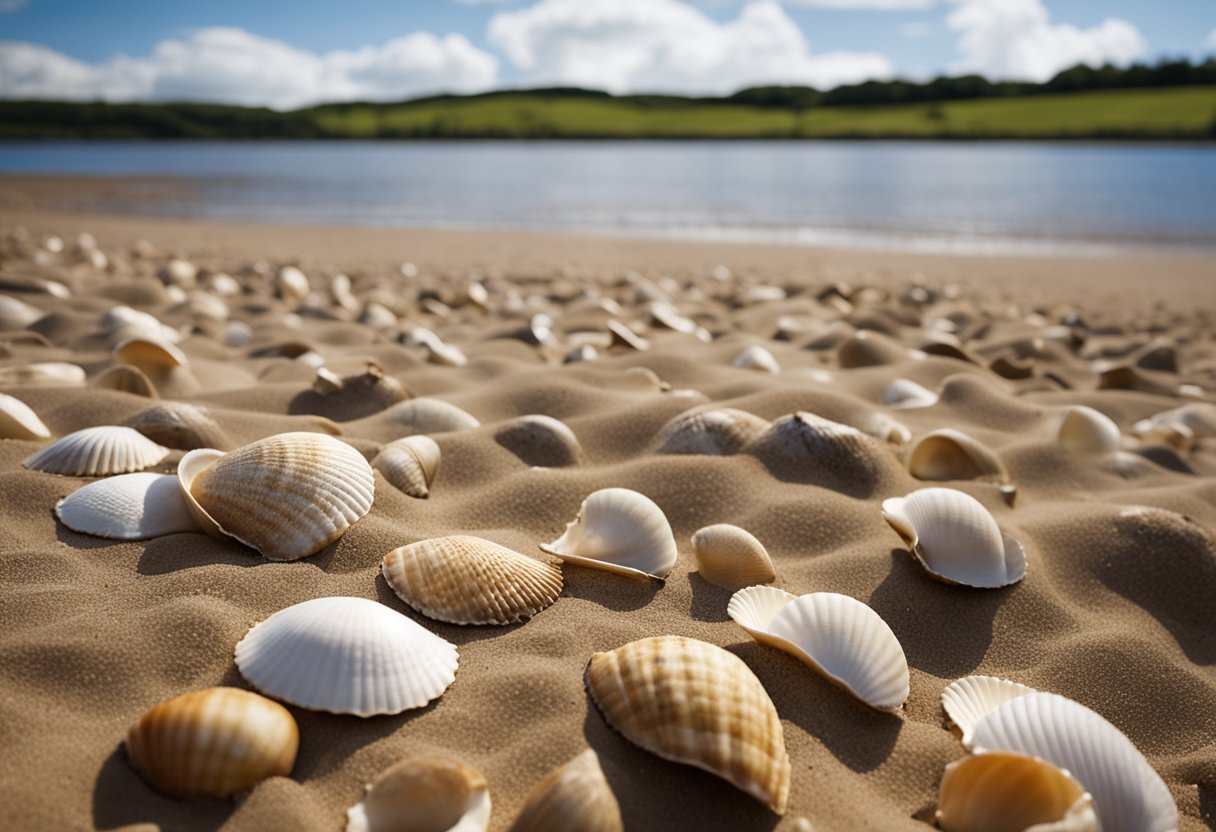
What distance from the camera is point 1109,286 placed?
855cm

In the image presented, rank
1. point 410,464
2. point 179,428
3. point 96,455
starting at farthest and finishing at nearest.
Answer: point 179,428 < point 410,464 < point 96,455

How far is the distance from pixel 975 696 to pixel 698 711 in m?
0.65

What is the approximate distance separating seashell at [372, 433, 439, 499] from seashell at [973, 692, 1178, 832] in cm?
156

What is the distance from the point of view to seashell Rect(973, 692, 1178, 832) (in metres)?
1.30

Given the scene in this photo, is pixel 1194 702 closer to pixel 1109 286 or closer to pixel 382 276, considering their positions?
pixel 382 276

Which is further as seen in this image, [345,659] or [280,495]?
[280,495]

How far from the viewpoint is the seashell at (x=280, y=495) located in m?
1.86

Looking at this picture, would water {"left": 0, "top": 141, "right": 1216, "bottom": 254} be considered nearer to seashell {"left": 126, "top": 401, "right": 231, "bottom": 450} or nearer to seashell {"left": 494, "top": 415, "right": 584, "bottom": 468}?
seashell {"left": 494, "top": 415, "right": 584, "bottom": 468}

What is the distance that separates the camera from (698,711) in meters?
1.34

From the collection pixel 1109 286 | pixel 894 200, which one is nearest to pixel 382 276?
pixel 1109 286

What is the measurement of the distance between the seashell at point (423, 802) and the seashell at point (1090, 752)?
891 millimetres

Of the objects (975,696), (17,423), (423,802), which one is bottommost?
(975,696)

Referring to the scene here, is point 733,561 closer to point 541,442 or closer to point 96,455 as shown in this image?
point 541,442

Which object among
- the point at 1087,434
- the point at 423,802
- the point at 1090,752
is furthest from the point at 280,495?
the point at 1087,434
